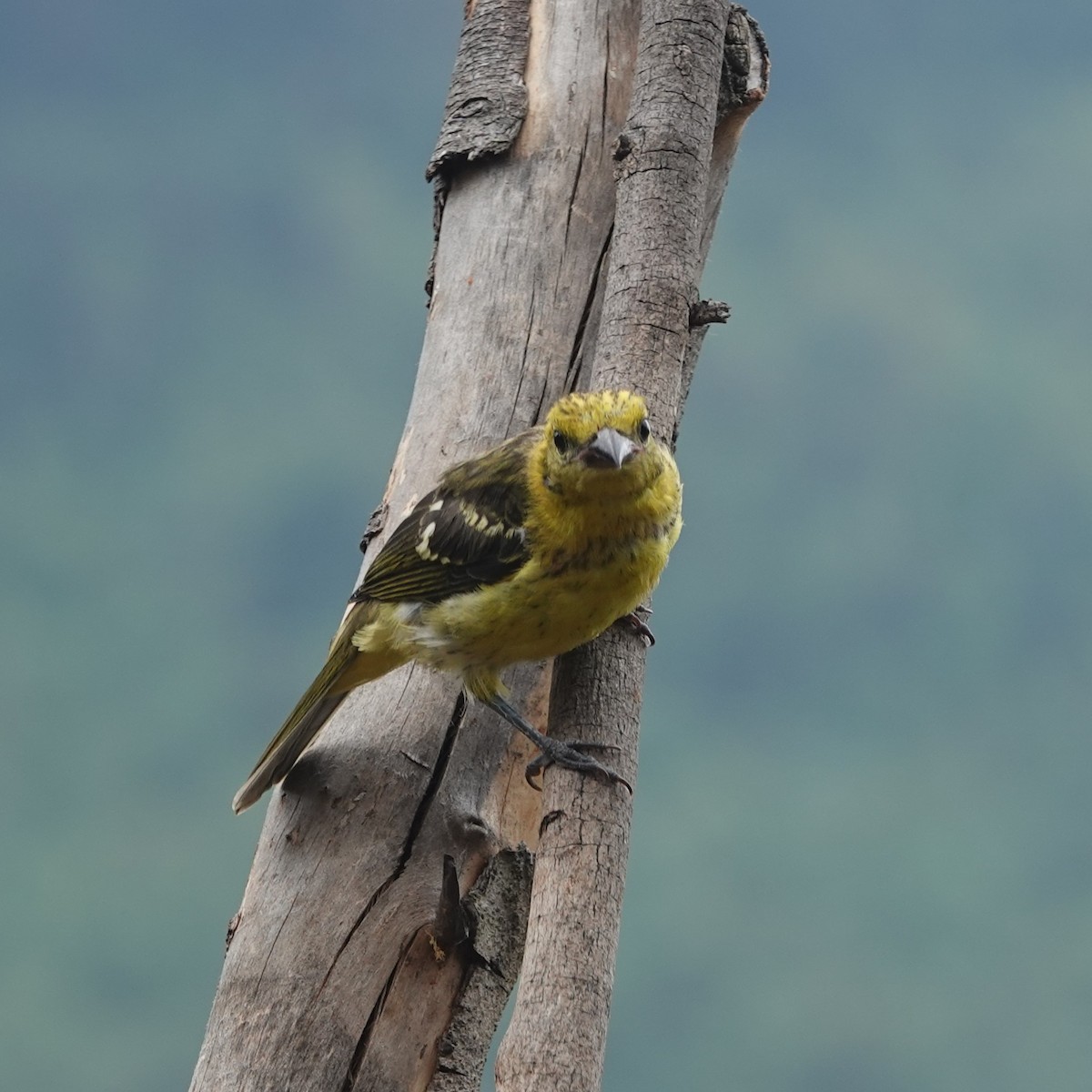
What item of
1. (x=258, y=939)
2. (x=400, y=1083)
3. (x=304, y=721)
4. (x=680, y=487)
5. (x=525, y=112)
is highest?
(x=525, y=112)

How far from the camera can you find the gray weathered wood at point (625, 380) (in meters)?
2.93

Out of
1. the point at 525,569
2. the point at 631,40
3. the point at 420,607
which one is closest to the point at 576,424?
the point at 525,569

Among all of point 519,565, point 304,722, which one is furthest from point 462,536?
point 304,722

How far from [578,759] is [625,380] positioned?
1.05 meters

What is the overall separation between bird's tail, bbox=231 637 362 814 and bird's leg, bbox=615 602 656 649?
2.43 ft

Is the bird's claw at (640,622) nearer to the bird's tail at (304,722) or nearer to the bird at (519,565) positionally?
the bird at (519,565)

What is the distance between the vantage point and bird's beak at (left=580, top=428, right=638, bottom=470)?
3.37 metres

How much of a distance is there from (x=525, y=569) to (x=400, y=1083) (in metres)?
1.28

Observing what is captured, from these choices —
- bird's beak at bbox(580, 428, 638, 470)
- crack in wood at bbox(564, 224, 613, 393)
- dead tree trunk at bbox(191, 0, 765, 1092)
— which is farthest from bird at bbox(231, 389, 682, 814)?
crack in wood at bbox(564, 224, 613, 393)

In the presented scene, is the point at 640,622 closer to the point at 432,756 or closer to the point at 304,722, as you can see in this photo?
the point at 432,756

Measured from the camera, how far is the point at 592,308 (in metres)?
4.46

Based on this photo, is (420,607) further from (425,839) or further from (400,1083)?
(400,1083)

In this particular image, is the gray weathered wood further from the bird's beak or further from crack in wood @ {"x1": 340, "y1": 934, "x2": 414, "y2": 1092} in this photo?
crack in wood @ {"x1": 340, "y1": 934, "x2": 414, "y2": 1092}

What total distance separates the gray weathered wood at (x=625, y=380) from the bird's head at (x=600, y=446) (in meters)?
0.28
